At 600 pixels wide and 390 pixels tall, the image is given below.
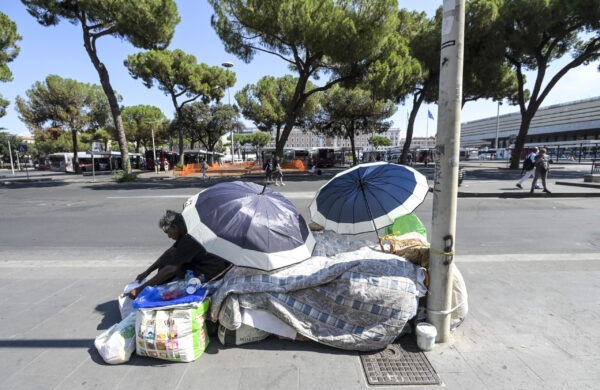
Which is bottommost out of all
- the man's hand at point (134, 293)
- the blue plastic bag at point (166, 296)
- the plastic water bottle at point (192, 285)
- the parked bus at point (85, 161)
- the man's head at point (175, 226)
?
the man's hand at point (134, 293)

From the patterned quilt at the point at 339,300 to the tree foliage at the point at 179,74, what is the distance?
Answer: 29.8 meters

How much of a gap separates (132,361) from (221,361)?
0.70 metres

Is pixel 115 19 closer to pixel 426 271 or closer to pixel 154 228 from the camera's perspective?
pixel 154 228

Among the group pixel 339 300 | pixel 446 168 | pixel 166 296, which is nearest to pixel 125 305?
pixel 166 296

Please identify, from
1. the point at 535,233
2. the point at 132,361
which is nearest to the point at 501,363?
the point at 132,361

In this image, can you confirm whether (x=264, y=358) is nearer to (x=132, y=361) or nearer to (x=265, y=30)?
(x=132, y=361)

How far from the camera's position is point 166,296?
2477 mm

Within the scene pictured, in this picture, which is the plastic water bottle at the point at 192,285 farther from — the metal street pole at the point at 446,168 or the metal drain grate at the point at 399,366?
the metal street pole at the point at 446,168

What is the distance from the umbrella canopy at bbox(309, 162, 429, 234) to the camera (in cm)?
330

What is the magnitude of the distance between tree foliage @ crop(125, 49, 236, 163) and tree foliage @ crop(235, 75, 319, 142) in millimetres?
5212

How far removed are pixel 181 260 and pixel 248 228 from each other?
80cm

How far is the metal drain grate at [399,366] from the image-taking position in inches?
85.1

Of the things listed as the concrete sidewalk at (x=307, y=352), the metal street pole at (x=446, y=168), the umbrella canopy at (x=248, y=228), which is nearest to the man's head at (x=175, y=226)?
the umbrella canopy at (x=248, y=228)

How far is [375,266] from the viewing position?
8.26 ft
